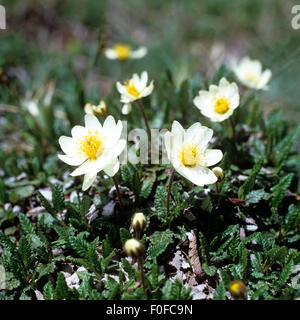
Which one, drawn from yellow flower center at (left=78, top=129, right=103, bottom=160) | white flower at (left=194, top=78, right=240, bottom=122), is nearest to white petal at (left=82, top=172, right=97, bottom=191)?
yellow flower center at (left=78, top=129, right=103, bottom=160)

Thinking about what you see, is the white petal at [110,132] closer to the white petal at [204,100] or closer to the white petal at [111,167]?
the white petal at [111,167]

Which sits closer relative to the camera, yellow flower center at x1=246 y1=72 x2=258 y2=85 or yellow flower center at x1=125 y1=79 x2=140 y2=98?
yellow flower center at x1=125 y1=79 x2=140 y2=98

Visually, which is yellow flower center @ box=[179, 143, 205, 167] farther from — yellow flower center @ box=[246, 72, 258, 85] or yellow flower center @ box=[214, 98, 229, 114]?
yellow flower center @ box=[246, 72, 258, 85]

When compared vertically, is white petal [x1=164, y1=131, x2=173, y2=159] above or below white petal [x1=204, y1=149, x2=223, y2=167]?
above

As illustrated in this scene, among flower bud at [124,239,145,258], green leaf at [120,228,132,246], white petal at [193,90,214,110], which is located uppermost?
white petal at [193,90,214,110]

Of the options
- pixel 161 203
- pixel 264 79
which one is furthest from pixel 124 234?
pixel 264 79
